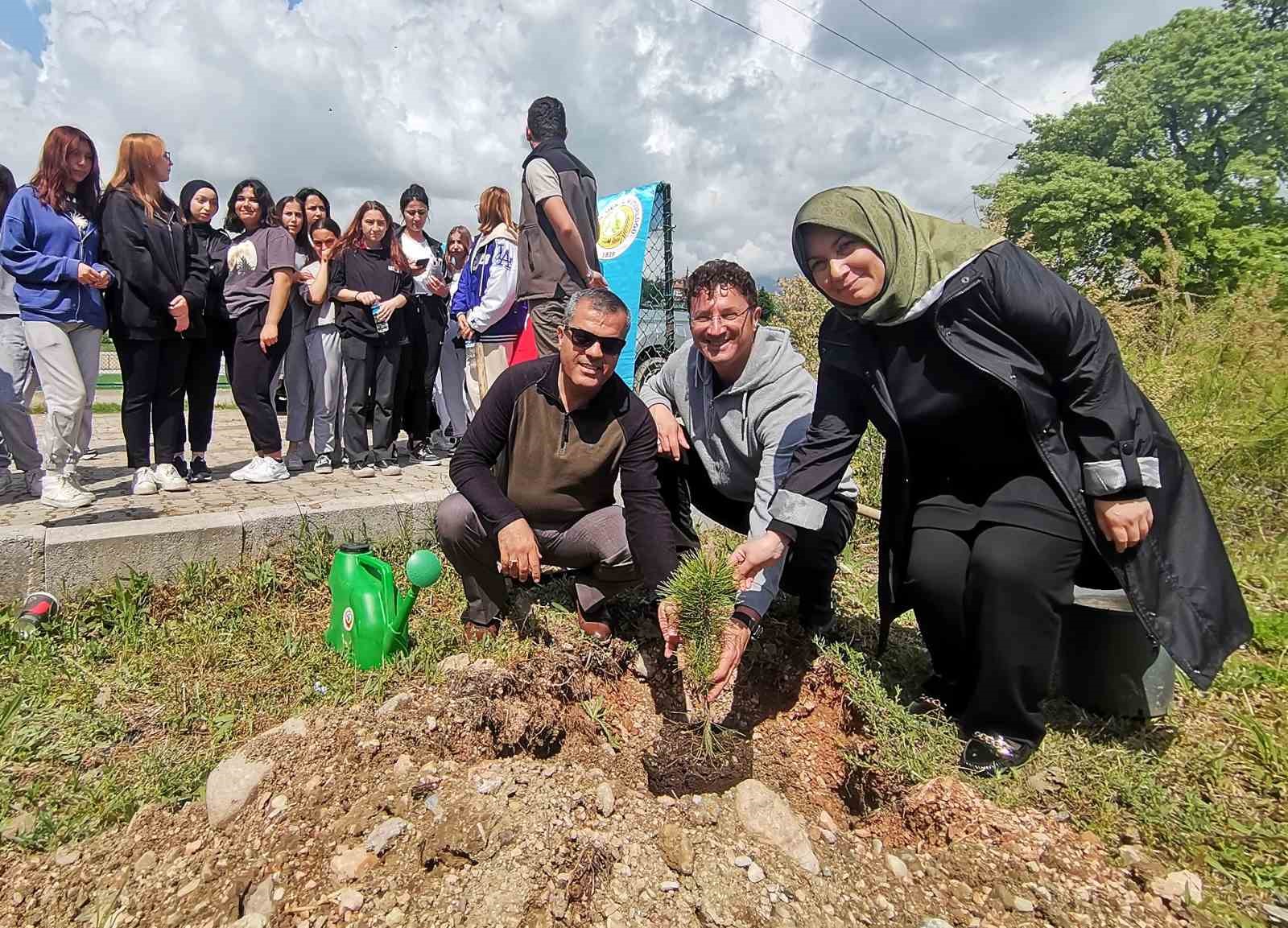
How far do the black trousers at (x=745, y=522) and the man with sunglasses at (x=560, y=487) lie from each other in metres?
0.22

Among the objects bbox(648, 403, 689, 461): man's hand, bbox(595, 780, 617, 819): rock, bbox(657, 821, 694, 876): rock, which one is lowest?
bbox(657, 821, 694, 876): rock

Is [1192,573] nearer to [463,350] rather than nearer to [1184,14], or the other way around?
[463,350]

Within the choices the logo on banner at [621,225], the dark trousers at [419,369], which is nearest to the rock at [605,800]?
the dark trousers at [419,369]

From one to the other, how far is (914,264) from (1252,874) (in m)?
1.81

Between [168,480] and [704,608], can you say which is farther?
[168,480]

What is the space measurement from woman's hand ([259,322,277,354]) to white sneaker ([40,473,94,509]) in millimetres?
1243

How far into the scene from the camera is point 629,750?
93.3 inches

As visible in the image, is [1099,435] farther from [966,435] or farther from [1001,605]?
[1001,605]

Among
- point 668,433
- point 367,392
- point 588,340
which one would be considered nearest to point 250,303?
point 367,392

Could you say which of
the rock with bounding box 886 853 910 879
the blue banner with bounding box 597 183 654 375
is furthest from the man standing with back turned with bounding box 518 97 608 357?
the blue banner with bounding box 597 183 654 375

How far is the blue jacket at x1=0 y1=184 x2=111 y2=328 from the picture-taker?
11.0 feet

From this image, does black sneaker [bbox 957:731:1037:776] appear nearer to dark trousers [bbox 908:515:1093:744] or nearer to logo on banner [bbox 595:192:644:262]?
dark trousers [bbox 908:515:1093:744]

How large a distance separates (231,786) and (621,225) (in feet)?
24.0

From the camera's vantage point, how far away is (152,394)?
12.7 ft
